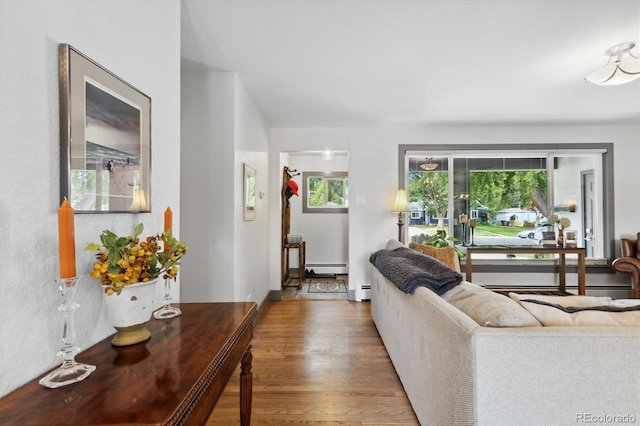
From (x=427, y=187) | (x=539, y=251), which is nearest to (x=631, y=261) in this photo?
(x=539, y=251)

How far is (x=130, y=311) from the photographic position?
0.96 m

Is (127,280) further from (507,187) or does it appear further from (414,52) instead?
(507,187)

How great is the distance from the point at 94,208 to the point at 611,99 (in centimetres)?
490

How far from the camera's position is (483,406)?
1.05m

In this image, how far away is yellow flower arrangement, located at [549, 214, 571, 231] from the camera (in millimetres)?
4230

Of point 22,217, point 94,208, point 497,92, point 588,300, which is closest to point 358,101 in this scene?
point 497,92

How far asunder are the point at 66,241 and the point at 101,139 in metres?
0.45

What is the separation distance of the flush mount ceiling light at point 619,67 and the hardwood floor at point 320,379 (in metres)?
2.89

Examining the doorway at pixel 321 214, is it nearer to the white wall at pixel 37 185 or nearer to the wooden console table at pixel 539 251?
the wooden console table at pixel 539 251

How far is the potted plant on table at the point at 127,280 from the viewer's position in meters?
0.91

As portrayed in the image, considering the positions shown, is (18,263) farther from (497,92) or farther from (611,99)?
(611,99)

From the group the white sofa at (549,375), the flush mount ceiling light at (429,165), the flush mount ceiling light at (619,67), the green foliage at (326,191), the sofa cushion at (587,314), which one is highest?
the flush mount ceiling light at (619,67)

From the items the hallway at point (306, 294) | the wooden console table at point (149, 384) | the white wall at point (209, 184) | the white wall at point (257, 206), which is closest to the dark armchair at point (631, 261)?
the hallway at point (306, 294)

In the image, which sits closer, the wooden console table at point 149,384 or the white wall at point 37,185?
the wooden console table at point 149,384
